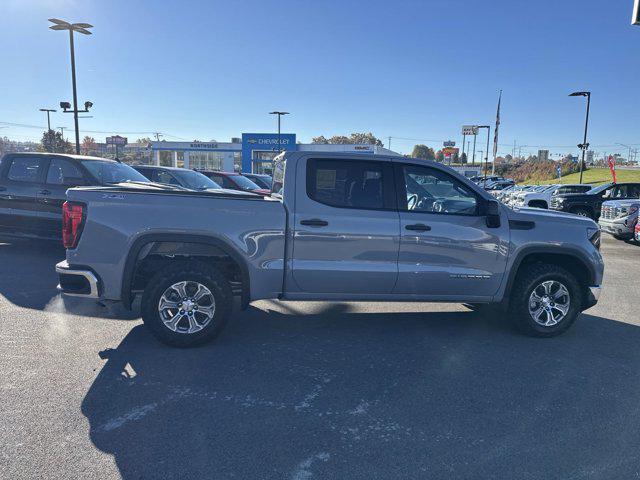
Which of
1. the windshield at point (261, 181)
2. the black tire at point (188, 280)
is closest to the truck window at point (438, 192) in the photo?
the black tire at point (188, 280)

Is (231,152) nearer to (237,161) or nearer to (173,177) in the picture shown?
(237,161)

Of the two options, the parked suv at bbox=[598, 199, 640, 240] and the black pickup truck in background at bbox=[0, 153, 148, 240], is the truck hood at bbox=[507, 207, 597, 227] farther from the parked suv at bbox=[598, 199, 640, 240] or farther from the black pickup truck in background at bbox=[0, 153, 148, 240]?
the parked suv at bbox=[598, 199, 640, 240]

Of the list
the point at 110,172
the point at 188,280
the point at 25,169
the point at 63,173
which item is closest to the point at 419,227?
the point at 188,280

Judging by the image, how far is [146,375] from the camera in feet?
13.3

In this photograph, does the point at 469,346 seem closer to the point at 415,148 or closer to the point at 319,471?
the point at 319,471

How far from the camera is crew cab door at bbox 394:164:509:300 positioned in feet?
15.8

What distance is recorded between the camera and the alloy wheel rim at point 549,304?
5191 millimetres

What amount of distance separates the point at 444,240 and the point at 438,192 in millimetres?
515

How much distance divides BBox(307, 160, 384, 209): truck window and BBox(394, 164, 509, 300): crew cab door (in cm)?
24

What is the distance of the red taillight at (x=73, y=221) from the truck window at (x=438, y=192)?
10.4 feet

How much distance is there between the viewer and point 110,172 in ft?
Result: 28.7

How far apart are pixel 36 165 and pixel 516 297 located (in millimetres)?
8261

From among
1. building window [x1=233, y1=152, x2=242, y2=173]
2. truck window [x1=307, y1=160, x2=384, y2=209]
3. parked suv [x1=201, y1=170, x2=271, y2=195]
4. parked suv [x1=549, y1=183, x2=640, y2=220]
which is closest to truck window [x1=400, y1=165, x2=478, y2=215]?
truck window [x1=307, y1=160, x2=384, y2=209]

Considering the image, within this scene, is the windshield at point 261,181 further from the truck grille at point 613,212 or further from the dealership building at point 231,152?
the dealership building at point 231,152
